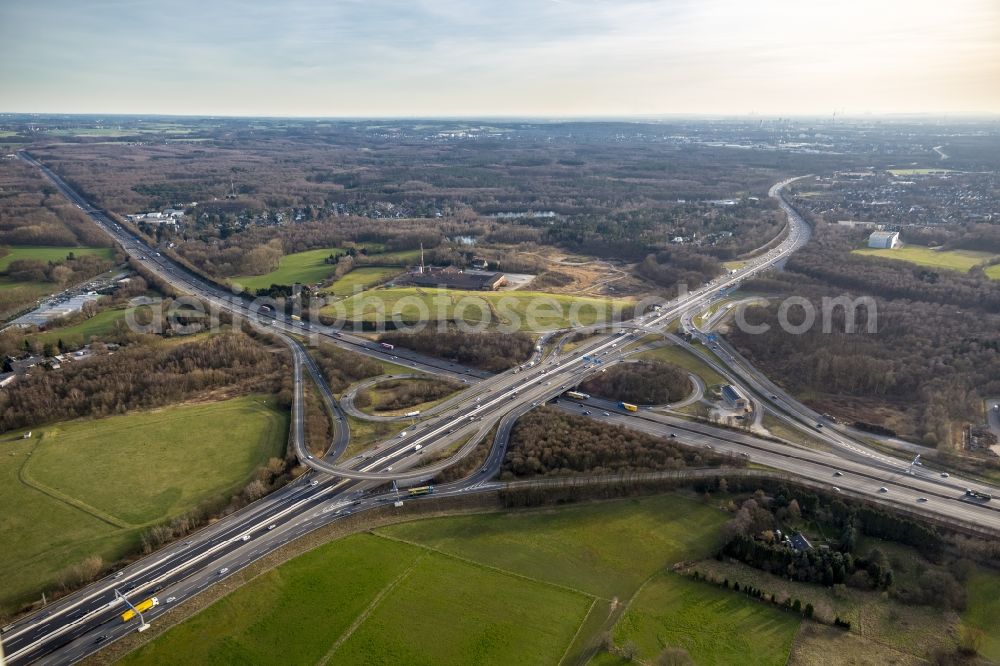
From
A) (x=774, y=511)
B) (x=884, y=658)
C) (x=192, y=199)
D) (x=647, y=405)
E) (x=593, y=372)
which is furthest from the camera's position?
(x=192, y=199)

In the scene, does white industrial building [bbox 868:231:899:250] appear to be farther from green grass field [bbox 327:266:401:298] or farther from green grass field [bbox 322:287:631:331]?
green grass field [bbox 327:266:401:298]

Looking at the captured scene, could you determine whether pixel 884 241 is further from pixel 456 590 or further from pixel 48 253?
pixel 48 253

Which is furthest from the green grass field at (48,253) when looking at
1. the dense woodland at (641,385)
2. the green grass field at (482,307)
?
the dense woodland at (641,385)

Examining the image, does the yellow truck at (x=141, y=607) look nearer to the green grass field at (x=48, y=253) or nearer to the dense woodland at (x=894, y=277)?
the dense woodland at (x=894, y=277)

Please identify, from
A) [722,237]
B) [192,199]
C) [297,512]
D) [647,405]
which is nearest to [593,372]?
[647,405]

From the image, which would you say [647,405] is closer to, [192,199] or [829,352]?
[829,352]

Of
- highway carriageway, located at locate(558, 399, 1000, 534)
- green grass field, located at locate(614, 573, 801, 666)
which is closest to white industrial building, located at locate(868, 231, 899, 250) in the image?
highway carriageway, located at locate(558, 399, 1000, 534)
